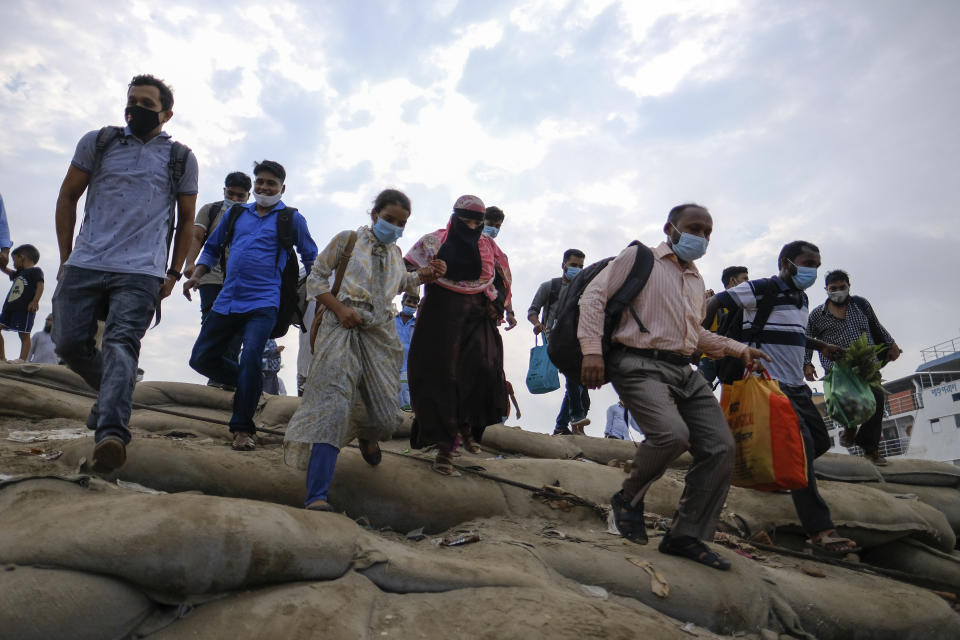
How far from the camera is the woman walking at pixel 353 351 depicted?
3332mm

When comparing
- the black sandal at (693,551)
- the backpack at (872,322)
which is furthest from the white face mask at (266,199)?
the backpack at (872,322)

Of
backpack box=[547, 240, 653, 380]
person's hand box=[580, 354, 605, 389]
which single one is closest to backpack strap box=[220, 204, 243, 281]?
backpack box=[547, 240, 653, 380]

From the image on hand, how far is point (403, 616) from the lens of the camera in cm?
238

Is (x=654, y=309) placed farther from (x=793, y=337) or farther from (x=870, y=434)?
(x=870, y=434)

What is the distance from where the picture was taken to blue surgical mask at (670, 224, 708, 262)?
12.0 ft

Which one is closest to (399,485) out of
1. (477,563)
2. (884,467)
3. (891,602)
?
(477,563)

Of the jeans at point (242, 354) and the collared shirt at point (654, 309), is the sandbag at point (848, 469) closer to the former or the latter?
the collared shirt at point (654, 309)

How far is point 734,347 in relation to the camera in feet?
12.1

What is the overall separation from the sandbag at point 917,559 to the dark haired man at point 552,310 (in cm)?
276

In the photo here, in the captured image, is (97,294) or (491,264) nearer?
(97,294)

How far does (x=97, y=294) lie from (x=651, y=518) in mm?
3223

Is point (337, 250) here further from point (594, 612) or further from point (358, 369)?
point (594, 612)

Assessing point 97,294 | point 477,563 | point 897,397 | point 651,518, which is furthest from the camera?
point 897,397

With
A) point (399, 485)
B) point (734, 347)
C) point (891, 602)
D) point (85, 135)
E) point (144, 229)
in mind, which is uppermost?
point (85, 135)
